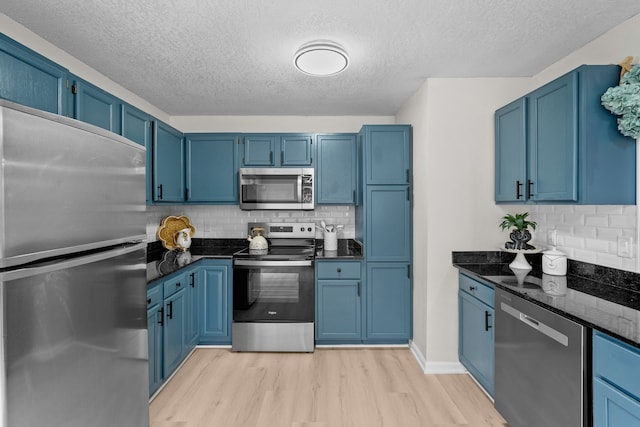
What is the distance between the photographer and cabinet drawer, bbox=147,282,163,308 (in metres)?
2.23

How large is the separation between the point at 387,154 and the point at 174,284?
2.25 m

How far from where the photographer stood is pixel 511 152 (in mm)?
2426

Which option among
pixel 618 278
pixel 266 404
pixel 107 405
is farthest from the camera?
pixel 266 404

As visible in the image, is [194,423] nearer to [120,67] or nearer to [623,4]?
[120,67]

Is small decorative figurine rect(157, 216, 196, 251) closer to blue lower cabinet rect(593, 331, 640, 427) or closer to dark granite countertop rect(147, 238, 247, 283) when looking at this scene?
dark granite countertop rect(147, 238, 247, 283)

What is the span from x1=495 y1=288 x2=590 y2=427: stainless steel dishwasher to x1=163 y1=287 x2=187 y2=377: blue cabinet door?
237 centimetres

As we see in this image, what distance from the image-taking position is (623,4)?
1719 mm

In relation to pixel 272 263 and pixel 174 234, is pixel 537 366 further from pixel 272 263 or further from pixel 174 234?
pixel 174 234

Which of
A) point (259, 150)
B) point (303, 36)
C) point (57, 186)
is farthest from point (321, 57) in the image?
point (57, 186)

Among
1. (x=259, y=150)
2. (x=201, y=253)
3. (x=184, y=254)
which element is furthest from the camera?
(x=259, y=150)

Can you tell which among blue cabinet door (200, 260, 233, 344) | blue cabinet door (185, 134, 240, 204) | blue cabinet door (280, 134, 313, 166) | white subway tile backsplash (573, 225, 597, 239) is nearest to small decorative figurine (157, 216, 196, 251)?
blue cabinet door (185, 134, 240, 204)

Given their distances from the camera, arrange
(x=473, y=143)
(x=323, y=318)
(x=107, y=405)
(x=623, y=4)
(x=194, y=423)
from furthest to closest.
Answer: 1. (x=323, y=318)
2. (x=473, y=143)
3. (x=194, y=423)
4. (x=623, y=4)
5. (x=107, y=405)

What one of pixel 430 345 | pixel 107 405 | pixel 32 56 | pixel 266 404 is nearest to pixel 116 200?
pixel 107 405

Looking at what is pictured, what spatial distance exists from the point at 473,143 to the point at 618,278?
52.6 inches
